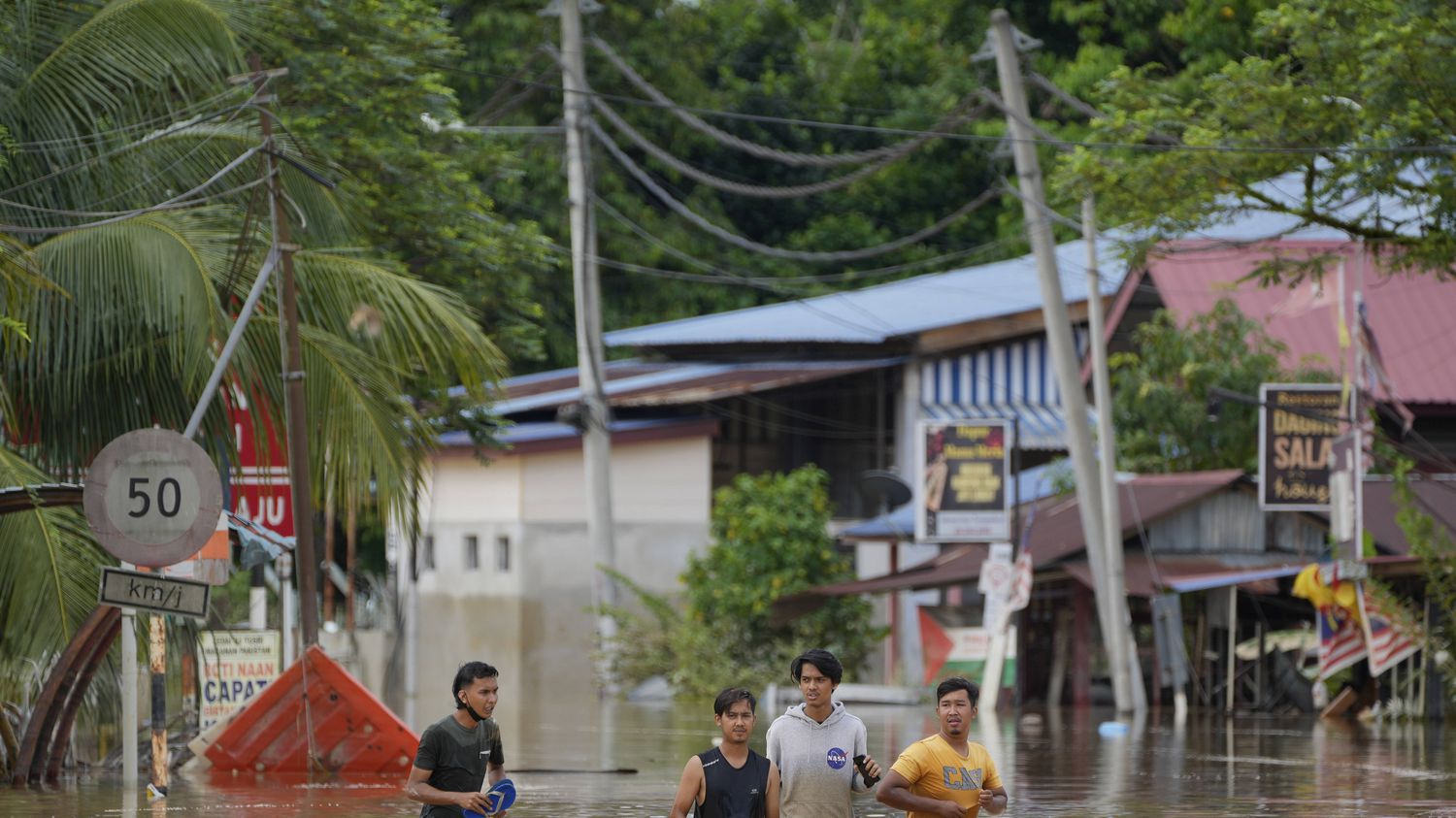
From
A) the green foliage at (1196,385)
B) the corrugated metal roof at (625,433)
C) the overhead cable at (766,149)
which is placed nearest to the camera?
the overhead cable at (766,149)

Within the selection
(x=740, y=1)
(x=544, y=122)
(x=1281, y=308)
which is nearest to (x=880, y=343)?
(x=1281, y=308)

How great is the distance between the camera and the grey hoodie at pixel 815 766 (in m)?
9.12

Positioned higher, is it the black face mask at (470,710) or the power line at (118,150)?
the power line at (118,150)

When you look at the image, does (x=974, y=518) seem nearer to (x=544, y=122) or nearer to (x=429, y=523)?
(x=429, y=523)

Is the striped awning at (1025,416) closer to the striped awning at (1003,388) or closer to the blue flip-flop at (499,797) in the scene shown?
the striped awning at (1003,388)

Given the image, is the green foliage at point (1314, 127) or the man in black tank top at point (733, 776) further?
the green foliage at point (1314, 127)

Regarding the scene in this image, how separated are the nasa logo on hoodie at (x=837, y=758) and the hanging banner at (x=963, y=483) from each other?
22.5 m

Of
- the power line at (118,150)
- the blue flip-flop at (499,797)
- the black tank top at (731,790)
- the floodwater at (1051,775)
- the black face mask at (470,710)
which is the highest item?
the power line at (118,150)

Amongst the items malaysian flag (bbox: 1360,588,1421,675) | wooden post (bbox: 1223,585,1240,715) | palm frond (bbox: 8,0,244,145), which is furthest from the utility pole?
wooden post (bbox: 1223,585,1240,715)

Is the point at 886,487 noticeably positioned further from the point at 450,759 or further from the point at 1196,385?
the point at 450,759

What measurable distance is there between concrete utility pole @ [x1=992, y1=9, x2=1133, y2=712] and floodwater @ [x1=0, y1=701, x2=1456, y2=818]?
1.22 m

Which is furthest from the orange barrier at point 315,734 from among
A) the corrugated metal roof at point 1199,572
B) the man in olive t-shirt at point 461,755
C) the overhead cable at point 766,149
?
the corrugated metal roof at point 1199,572

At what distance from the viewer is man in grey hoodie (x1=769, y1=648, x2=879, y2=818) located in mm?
9109

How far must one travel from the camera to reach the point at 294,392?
17297 millimetres
